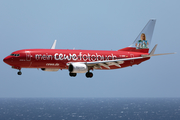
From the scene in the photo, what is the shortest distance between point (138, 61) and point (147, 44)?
5861 mm

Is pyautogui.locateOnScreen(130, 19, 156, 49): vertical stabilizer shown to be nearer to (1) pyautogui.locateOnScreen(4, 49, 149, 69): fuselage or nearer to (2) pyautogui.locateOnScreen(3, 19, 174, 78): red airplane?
(2) pyautogui.locateOnScreen(3, 19, 174, 78): red airplane

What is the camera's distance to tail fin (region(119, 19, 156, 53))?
83494 millimetres

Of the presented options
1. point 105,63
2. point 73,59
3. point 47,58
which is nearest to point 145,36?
point 105,63

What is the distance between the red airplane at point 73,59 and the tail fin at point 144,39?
2.06m

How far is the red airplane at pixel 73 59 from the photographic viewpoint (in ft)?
227

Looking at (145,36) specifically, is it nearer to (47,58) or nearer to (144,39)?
(144,39)

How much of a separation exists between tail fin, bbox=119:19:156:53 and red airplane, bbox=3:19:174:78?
206 cm

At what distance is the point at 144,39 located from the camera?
84.2 meters

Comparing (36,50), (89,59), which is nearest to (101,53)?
(89,59)

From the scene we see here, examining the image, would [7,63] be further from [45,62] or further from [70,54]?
[70,54]

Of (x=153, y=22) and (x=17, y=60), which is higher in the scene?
(x=153, y=22)

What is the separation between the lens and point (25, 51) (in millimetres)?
69875

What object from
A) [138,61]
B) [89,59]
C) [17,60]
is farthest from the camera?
[138,61]

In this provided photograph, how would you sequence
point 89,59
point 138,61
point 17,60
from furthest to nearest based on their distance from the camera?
point 138,61
point 89,59
point 17,60
